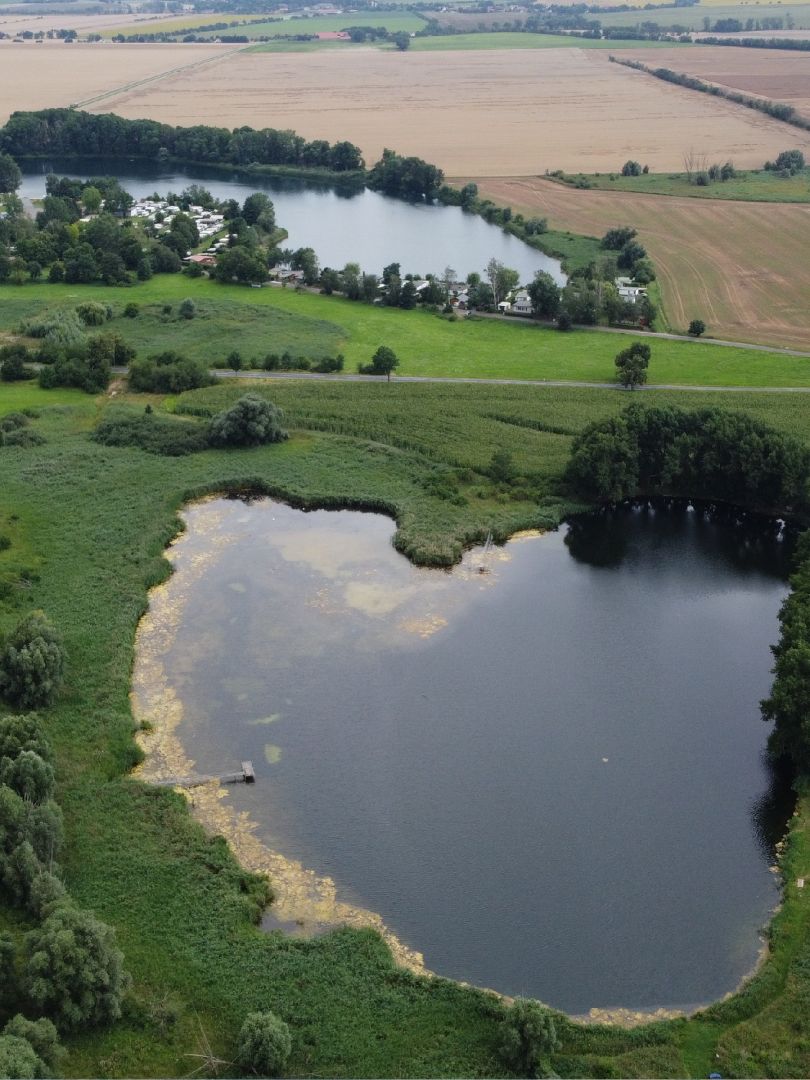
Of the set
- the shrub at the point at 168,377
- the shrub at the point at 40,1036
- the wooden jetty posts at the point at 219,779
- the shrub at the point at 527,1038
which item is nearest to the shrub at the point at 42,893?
the shrub at the point at 40,1036

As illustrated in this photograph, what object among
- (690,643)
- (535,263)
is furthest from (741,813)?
(535,263)

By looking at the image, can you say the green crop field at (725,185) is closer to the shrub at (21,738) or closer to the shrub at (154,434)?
the shrub at (154,434)

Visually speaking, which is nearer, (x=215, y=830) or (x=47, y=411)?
(x=215, y=830)

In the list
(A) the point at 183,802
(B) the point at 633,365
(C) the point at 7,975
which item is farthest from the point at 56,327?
(C) the point at 7,975

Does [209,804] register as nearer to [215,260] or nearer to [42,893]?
[42,893]

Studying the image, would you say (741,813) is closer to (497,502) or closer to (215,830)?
(215,830)

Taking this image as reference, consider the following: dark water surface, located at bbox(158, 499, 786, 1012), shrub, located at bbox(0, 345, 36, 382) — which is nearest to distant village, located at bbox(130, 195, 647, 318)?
shrub, located at bbox(0, 345, 36, 382)
